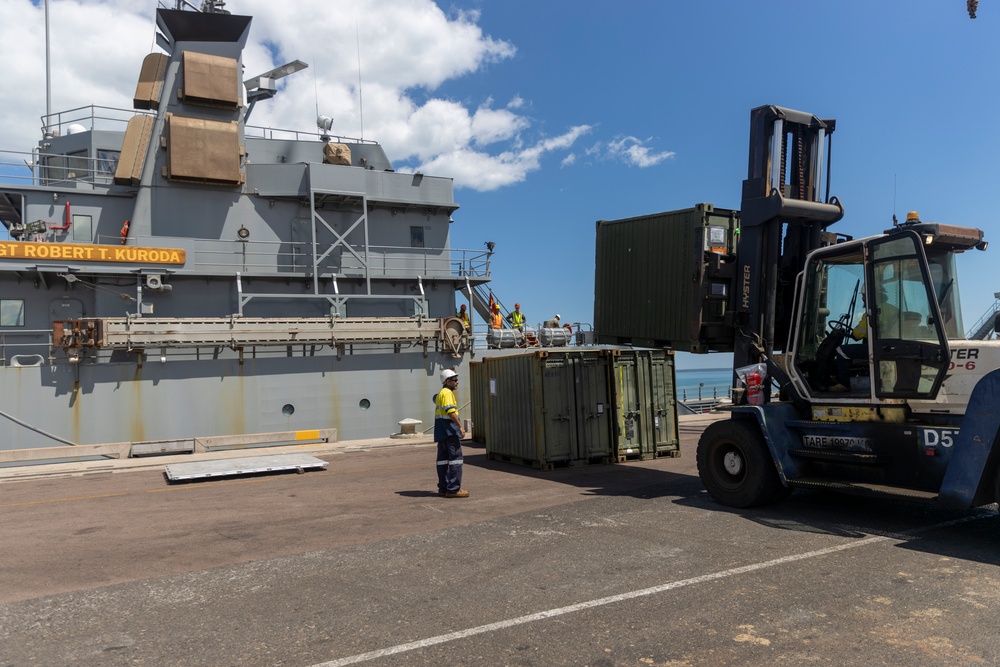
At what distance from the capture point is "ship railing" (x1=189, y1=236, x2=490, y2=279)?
60.1ft

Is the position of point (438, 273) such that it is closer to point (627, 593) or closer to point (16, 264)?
point (16, 264)

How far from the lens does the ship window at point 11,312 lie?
1655 cm

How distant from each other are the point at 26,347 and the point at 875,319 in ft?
57.7

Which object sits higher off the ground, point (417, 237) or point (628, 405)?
point (417, 237)

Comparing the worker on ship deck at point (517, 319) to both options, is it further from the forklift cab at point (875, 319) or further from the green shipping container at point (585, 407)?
the forklift cab at point (875, 319)

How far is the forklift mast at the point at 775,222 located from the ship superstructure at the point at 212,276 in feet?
35.4

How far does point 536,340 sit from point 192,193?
10.3m

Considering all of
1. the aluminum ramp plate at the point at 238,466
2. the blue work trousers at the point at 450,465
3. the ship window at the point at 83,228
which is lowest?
the aluminum ramp plate at the point at 238,466

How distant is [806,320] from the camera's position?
312 inches

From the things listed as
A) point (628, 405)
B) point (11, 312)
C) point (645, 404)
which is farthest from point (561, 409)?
point (11, 312)

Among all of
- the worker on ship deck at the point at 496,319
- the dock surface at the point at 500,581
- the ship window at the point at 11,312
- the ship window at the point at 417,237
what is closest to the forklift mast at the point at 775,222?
the dock surface at the point at 500,581

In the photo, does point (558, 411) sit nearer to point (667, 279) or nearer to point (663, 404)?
point (663, 404)

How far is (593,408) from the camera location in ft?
40.0

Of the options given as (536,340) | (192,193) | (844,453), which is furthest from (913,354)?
(192,193)
